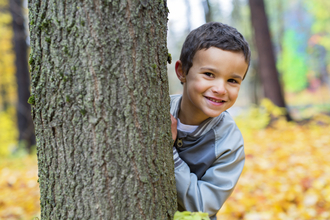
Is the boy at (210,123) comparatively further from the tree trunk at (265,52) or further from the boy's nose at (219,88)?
the tree trunk at (265,52)

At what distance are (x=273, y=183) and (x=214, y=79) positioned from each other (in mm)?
3092

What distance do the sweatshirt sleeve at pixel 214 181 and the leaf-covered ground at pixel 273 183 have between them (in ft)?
6.42

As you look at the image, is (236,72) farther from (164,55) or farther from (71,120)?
(71,120)

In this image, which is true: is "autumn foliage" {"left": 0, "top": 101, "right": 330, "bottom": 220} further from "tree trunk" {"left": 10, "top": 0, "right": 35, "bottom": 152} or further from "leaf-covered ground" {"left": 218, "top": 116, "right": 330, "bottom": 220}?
"tree trunk" {"left": 10, "top": 0, "right": 35, "bottom": 152}

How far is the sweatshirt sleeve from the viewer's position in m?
A: 1.46

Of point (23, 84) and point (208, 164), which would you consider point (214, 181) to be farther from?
point (23, 84)

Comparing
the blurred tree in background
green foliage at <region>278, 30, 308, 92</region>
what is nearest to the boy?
the blurred tree in background

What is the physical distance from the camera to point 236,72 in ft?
5.07

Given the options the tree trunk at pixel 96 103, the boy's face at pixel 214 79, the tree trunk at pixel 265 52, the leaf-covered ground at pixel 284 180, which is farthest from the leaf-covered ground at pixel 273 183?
the tree trunk at pixel 96 103

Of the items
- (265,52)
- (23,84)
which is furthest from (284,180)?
(23,84)

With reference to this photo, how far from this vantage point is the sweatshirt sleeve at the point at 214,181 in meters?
1.46

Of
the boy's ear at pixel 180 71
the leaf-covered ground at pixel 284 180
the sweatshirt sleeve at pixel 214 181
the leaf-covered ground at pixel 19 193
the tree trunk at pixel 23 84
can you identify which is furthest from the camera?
the tree trunk at pixel 23 84

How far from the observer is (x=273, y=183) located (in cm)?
393

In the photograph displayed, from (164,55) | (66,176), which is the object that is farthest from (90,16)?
(66,176)
